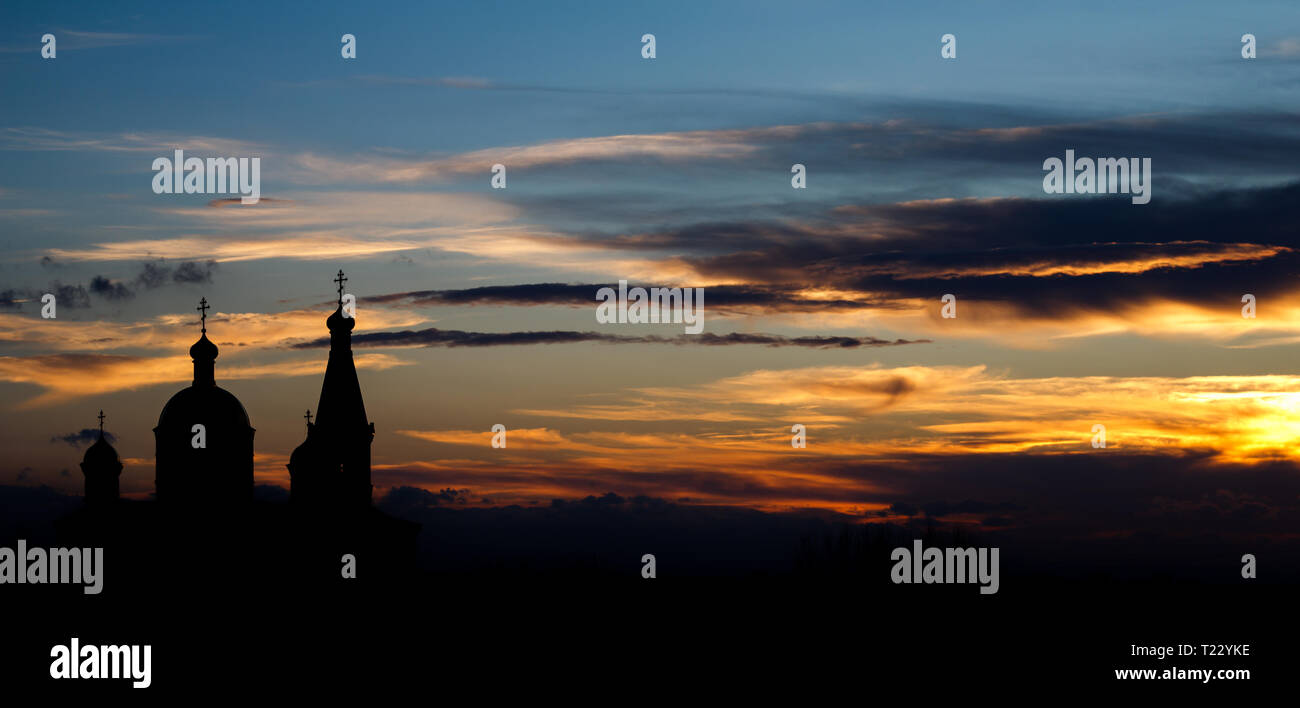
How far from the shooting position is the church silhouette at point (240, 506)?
73938 mm

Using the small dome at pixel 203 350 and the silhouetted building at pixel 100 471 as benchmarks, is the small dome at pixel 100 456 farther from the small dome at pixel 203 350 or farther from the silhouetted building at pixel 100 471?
the small dome at pixel 203 350

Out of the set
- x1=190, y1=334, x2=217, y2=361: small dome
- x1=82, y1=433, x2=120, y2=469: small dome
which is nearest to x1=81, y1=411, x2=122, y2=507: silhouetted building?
x1=82, y1=433, x2=120, y2=469: small dome

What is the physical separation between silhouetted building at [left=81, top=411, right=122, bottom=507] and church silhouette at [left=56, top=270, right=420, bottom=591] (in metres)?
0.04

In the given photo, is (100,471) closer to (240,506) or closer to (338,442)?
(240,506)

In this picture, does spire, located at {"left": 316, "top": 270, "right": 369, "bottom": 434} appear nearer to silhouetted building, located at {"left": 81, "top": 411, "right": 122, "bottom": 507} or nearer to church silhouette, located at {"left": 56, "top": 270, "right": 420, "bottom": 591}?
church silhouette, located at {"left": 56, "top": 270, "right": 420, "bottom": 591}

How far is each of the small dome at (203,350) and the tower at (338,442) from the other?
520 centimetres

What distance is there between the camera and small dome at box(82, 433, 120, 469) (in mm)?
77750

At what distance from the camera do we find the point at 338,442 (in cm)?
7356

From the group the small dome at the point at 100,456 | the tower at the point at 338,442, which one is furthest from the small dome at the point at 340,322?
the small dome at the point at 100,456
